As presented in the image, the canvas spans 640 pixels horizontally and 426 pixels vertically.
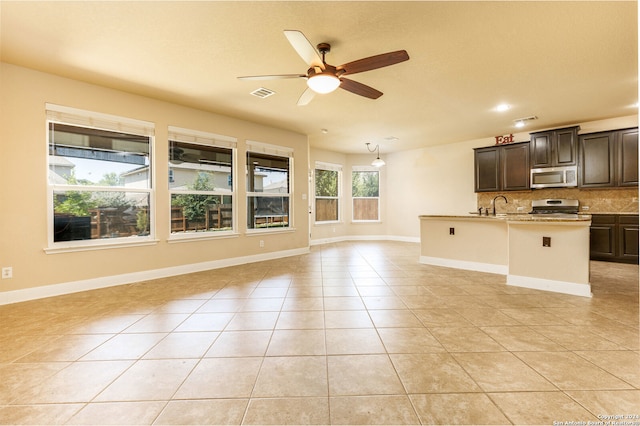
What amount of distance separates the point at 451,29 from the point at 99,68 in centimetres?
386

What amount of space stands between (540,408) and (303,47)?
2839mm

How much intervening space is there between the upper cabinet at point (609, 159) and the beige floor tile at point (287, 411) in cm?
653

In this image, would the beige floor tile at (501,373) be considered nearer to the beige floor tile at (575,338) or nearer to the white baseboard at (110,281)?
the beige floor tile at (575,338)

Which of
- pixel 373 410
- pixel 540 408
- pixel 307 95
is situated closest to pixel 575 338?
pixel 540 408

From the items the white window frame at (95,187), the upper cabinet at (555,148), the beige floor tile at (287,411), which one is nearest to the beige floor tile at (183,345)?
the beige floor tile at (287,411)

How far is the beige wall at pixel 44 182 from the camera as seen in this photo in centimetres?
316

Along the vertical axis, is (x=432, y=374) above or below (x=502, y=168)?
below

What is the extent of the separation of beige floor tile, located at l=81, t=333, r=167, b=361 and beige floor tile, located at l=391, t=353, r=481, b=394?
74.1 inches

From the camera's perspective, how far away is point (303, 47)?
2262mm

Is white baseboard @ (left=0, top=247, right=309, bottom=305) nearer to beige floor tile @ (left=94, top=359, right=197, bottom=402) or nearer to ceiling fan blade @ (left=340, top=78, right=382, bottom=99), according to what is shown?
beige floor tile @ (left=94, top=359, right=197, bottom=402)

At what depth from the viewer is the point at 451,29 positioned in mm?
2557

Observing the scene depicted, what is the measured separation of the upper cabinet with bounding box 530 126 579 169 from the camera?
5395mm

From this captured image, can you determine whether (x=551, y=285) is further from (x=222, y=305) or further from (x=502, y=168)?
(x=222, y=305)

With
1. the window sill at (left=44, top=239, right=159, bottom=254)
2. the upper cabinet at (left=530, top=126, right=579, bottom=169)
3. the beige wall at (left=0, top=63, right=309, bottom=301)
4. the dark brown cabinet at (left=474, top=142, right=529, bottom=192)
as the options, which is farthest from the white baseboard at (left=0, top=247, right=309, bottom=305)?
the upper cabinet at (left=530, top=126, right=579, bottom=169)
